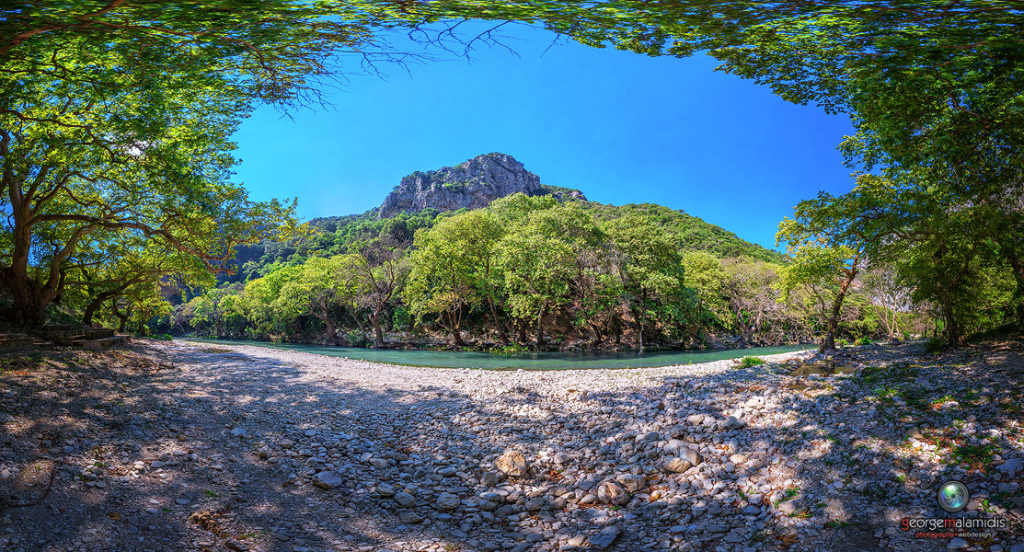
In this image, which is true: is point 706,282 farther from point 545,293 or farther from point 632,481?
point 632,481

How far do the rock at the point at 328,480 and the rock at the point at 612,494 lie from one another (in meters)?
3.41

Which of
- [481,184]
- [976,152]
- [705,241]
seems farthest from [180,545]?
[481,184]

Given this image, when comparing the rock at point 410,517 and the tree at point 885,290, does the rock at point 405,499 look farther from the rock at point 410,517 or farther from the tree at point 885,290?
the tree at point 885,290

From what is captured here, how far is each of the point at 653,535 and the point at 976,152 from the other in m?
8.54

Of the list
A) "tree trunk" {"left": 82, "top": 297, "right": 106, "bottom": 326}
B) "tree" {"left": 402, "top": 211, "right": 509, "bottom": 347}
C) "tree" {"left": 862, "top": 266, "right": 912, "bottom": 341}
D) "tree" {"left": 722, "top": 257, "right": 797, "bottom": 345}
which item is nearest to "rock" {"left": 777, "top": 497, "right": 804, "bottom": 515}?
"tree trunk" {"left": 82, "top": 297, "right": 106, "bottom": 326}

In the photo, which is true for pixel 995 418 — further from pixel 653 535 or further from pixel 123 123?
pixel 123 123

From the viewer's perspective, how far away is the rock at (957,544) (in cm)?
380

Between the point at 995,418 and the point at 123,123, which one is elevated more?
the point at 123,123

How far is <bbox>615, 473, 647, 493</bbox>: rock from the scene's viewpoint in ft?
18.4

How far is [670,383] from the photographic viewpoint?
10945 millimetres

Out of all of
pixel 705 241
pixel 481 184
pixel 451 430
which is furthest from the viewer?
pixel 481 184

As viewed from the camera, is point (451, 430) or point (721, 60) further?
point (451, 430)

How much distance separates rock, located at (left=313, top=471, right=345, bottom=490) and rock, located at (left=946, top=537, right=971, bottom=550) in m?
6.45

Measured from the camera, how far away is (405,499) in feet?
17.7
